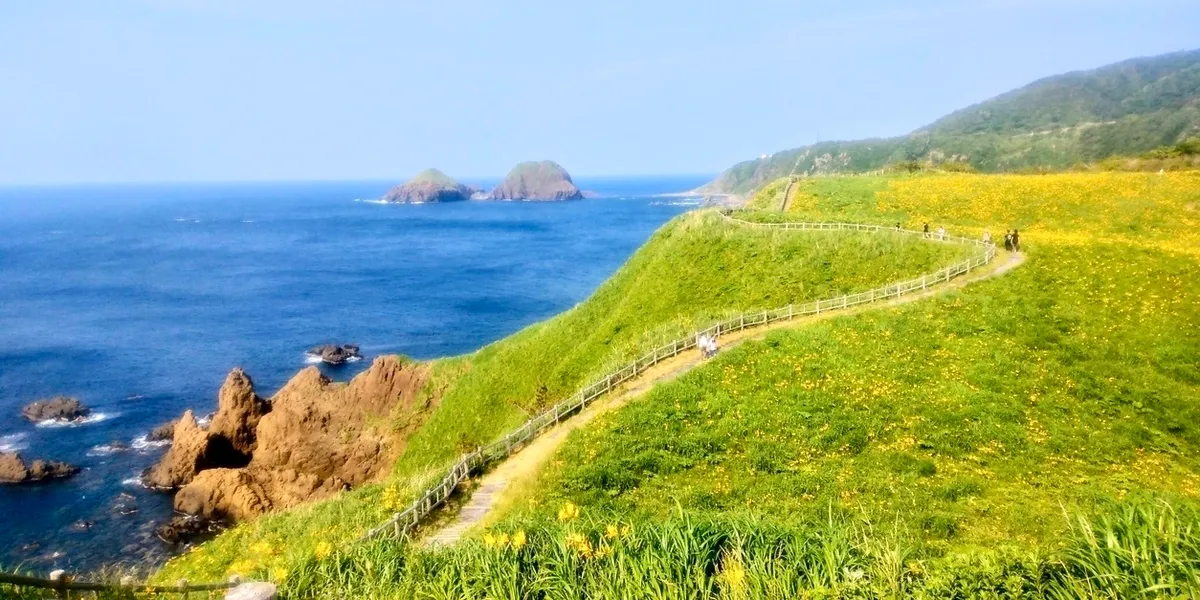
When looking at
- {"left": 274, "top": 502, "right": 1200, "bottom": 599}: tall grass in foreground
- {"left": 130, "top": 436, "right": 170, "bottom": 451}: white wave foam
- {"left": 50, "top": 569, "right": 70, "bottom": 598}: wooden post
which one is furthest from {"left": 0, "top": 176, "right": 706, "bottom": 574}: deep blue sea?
{"left": 274, "top": 502, "right": 1200, "bottom": 599}: tall grass in foreground

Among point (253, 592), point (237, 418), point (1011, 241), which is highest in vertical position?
point (1011, 241)

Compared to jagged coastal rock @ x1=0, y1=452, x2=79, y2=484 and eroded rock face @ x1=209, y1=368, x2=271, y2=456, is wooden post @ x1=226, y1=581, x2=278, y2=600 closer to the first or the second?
eroded rock face @ x1=209, y1=368, x2=271, y2=456

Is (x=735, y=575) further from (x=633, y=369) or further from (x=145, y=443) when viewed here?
(x=145, y=443)

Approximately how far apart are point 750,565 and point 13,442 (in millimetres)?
65209

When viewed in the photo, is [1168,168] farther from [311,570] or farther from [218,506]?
[218,506]

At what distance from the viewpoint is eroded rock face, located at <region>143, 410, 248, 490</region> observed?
45969 mm

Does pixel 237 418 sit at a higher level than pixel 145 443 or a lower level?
higher

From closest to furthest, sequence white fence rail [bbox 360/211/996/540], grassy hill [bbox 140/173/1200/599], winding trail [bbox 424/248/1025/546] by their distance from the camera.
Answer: grassy hill [bbox 140/173/1200/599]
winding trail [bbox 424/248/1025/546]
white fence rail [bbox 360/211/996/540]

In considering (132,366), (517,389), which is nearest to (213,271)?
(132,366)

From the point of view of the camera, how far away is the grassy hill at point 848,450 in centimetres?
1152

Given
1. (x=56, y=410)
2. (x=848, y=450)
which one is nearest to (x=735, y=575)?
(x=848, y=450)

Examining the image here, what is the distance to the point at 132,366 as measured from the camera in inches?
2739

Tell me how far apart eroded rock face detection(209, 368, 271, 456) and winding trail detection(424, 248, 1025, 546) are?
3177cm

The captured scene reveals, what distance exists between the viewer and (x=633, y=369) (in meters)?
31.1
